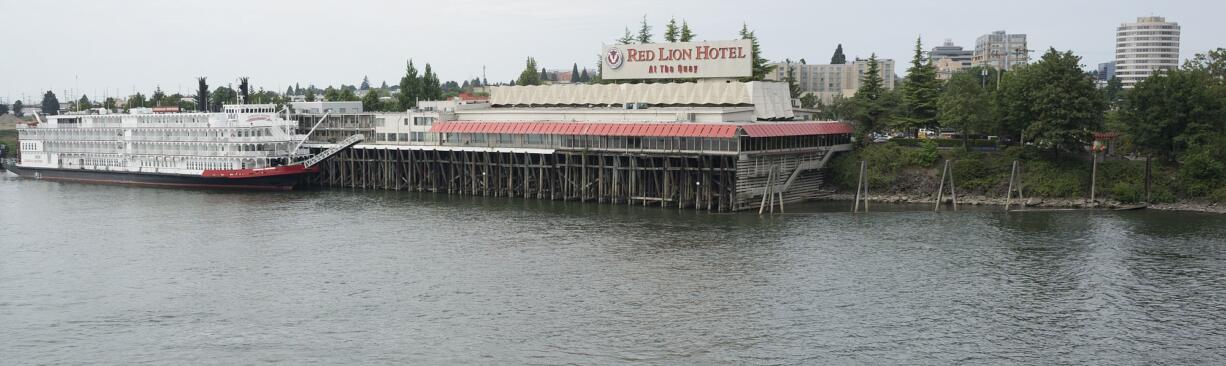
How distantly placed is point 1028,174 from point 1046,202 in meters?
4.16

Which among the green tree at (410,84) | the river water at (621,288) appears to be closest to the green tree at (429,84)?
the green tree at (410,84)

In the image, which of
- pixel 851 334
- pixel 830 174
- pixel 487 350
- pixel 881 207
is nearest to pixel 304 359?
pixel 487 350

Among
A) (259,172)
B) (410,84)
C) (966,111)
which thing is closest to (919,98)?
(966,111)

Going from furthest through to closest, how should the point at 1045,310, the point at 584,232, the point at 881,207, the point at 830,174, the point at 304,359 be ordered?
the point at 830,174, the point at 881,207, the point at 584,232, the point at 1045,310, the point at 304,359

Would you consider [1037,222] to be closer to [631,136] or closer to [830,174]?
[830,174]

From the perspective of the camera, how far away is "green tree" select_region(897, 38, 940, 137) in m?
96.8

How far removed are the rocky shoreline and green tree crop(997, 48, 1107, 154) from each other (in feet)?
17.5

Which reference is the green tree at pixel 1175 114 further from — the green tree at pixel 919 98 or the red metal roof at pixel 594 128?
the red metal roof at pixel 594 128

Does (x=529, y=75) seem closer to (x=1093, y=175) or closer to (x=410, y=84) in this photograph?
(x=410, y=84)

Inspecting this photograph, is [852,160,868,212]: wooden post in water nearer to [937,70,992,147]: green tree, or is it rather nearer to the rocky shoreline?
the rocky shoreline

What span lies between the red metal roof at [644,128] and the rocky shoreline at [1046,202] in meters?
6.97

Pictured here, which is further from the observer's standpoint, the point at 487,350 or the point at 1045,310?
the point at 1045,310

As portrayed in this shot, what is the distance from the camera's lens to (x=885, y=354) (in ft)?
137

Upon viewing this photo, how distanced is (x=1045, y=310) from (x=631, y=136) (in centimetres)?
4255
